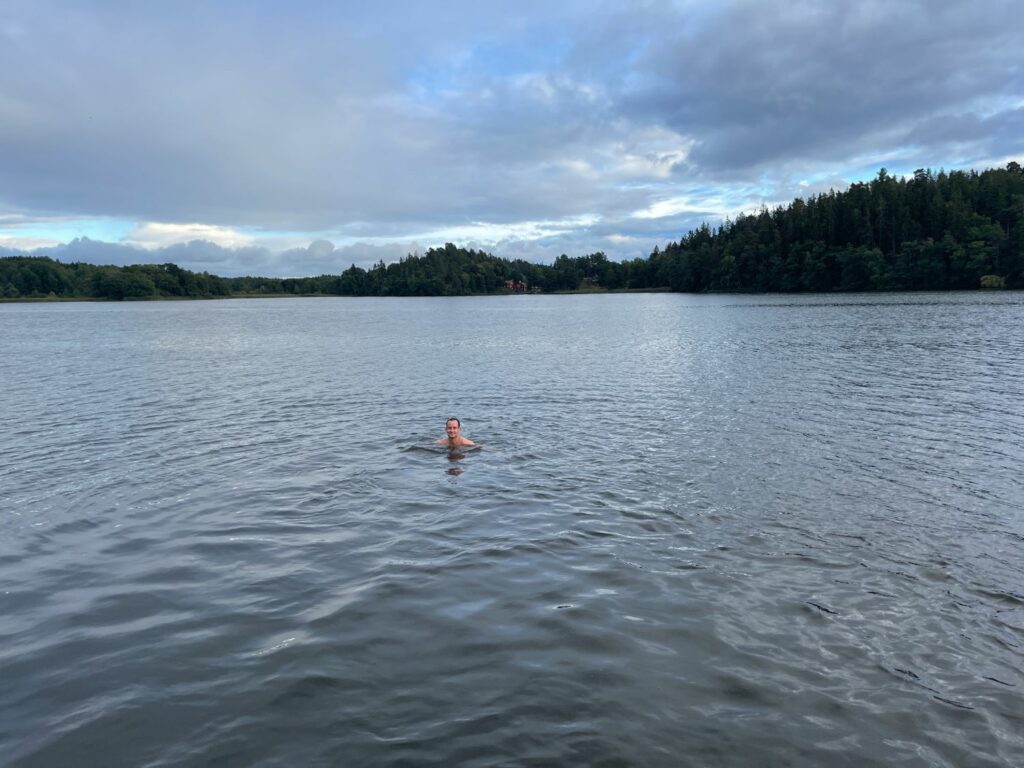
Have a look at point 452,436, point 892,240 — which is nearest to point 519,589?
point 452,436

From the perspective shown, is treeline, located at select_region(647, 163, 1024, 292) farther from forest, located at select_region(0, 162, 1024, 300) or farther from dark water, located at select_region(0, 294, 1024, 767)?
dark water, located at select_region(0, 294, 1024, 767)

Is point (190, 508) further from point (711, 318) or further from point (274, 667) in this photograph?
point (711, 318)

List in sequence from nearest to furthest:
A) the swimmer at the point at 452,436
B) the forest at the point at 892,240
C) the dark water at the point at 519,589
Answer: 1. the dark water at the point at 519,589
2. the swimmer at the point at 452,436
3. the forest at the point at 892,240

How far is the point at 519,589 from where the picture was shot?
986cm

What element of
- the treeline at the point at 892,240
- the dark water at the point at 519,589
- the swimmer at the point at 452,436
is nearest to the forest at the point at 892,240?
the treeline at the point at 892,240

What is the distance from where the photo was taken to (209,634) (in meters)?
8.62

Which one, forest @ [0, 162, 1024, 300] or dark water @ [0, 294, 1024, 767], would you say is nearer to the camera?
dark water @ [0, 294, 1024, 767]

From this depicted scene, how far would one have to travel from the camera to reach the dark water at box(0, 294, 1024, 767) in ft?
21.9

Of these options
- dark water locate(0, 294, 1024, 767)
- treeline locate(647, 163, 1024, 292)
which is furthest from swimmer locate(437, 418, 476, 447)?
treeline locate(647, 163, 1024, 292)

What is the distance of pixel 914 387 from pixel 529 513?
23.1 meters

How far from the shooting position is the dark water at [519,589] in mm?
6684

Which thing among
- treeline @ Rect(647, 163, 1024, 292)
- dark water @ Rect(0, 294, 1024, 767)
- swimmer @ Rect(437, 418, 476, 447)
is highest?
treeline @ Rect(647, 163, 1024, 292)

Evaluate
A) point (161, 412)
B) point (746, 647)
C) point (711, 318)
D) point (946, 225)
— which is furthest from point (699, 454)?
point (946, 225)

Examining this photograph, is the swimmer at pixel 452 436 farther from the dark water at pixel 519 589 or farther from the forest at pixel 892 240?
the forest at pixel 892 240
